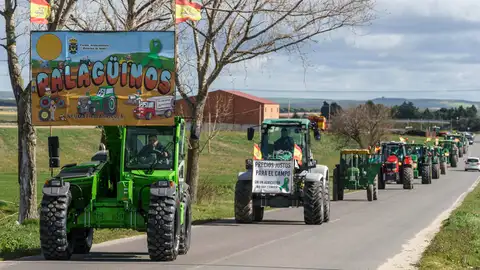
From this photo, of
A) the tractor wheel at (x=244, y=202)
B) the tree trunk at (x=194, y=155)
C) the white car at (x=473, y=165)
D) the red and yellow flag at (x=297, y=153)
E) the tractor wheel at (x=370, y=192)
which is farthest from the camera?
the white car at (x=473, y=165)

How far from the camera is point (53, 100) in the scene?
1588cm

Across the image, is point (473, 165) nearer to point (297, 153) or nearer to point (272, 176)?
point (297, 153)

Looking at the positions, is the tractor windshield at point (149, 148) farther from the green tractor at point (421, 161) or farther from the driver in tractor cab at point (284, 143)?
the green tractor at point (421, 161)

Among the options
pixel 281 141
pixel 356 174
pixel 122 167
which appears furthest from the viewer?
pixel 356 174

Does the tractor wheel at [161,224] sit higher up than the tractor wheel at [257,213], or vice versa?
the tractor wheel at [161,224]

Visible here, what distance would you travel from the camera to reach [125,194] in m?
15.4

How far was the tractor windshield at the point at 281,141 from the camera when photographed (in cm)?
2538

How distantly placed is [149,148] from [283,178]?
9.04 m

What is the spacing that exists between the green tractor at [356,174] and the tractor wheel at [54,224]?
2345cm

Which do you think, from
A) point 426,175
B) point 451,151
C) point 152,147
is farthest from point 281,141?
point 451,151

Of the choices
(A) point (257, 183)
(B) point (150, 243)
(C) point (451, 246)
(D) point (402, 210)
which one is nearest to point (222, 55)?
(A) point (257, 183)

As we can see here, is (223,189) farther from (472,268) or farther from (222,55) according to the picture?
(472,268)

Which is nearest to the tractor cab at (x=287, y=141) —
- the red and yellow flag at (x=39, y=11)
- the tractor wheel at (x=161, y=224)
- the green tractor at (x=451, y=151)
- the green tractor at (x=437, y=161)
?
the red and yellow flag at (x=39, y=11)

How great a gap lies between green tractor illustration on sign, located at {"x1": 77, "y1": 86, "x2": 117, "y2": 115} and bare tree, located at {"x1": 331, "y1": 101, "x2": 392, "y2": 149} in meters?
58.2
